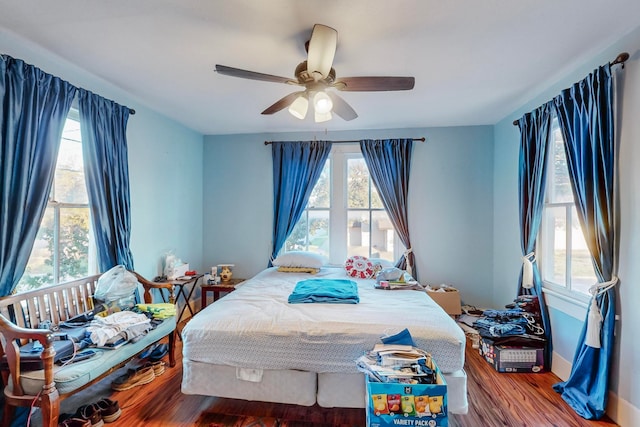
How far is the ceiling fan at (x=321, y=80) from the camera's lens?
1596mm

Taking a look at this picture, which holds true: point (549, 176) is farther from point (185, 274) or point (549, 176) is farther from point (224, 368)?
point (185, 274)

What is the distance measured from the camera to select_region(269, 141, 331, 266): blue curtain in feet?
12.7

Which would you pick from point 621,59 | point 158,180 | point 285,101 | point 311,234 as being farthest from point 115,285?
point 621,59

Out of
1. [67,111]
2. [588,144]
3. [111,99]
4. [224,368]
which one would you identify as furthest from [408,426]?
[111,99]

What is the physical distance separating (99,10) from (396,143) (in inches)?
122

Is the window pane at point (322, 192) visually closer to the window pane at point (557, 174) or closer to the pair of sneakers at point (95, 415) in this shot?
the window pane at point (557, 174)

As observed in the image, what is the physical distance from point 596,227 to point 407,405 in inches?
71.4

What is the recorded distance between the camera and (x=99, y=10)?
163cm

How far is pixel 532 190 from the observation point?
2.73 metres

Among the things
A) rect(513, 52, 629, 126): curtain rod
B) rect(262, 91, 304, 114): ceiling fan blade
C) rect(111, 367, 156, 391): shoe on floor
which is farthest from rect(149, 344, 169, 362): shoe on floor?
rect(513, 52, 629, 126): curtain rod

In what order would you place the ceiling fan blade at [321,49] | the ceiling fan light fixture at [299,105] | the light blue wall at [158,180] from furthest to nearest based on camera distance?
the light blue wall at [158,180] → the ceiling fan light fixture at [299,105] → the ceiling fan blade at [321,49]

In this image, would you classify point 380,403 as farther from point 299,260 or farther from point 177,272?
point 177,272

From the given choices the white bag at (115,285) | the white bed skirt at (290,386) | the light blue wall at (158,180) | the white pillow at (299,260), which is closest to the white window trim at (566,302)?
the white bed skirt at (290,386)

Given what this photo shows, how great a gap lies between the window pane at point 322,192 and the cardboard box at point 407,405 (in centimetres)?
278
